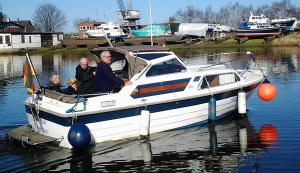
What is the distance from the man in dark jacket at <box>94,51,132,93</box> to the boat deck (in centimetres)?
187

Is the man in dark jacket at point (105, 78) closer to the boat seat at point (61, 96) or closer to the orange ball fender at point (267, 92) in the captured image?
the boat seat at point (61, 96)

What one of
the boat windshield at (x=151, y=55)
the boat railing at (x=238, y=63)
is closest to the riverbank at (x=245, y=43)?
the boat railing at (x=238, y=63)

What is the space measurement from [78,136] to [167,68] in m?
3.41

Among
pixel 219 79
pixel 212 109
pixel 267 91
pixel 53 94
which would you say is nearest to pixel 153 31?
pixel 267 91

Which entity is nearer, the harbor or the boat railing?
the harbor

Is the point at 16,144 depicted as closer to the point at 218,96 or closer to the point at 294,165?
the point at 218,96

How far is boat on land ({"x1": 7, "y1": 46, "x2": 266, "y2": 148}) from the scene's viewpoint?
9.68m

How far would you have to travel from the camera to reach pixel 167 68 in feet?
36.9

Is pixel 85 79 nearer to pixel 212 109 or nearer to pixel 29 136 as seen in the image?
pixel 29 136

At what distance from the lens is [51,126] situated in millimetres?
9953

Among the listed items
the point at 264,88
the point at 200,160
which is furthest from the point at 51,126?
the point at 264,88

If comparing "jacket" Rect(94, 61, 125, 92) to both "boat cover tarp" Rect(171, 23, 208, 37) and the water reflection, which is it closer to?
the water reflection

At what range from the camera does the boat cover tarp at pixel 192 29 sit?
235 feet

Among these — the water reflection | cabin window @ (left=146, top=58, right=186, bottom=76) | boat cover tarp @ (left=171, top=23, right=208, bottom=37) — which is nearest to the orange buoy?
the water reflection
